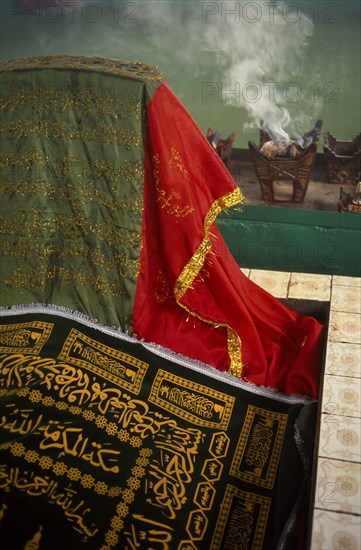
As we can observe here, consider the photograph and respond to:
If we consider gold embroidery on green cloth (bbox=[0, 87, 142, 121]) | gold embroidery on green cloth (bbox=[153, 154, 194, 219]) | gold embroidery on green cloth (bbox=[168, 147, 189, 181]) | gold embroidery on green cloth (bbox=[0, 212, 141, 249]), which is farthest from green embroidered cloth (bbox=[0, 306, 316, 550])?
gold embroidery on green cloth (bbox=[0, 87, 142, 121])

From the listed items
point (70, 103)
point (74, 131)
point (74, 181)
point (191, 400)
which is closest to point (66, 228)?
point (74, 181)

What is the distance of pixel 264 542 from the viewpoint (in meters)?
2.34

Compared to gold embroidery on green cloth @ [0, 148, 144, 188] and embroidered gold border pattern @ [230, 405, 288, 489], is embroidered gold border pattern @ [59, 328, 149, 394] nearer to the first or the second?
embroidered gold border pattern @ [230, 405, 288, 489]

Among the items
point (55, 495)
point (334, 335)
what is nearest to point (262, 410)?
point (334, 335)

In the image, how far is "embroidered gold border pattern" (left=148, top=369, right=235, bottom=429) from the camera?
110 inches

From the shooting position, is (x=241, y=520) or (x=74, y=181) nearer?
(x=241, y=520)

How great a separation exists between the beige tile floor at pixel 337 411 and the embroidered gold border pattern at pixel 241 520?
0.25 m

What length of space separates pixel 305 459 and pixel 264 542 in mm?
378

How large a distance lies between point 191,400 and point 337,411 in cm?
59

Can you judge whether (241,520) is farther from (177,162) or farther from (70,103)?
(70,103)

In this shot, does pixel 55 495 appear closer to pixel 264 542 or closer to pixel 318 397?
pixel 264 542

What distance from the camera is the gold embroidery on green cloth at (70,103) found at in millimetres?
2885

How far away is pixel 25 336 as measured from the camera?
2.95 meters

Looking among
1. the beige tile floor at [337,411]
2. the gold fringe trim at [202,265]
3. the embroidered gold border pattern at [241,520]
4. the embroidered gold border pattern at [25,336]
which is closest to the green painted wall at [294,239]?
the beige tile floor at [337,411]
